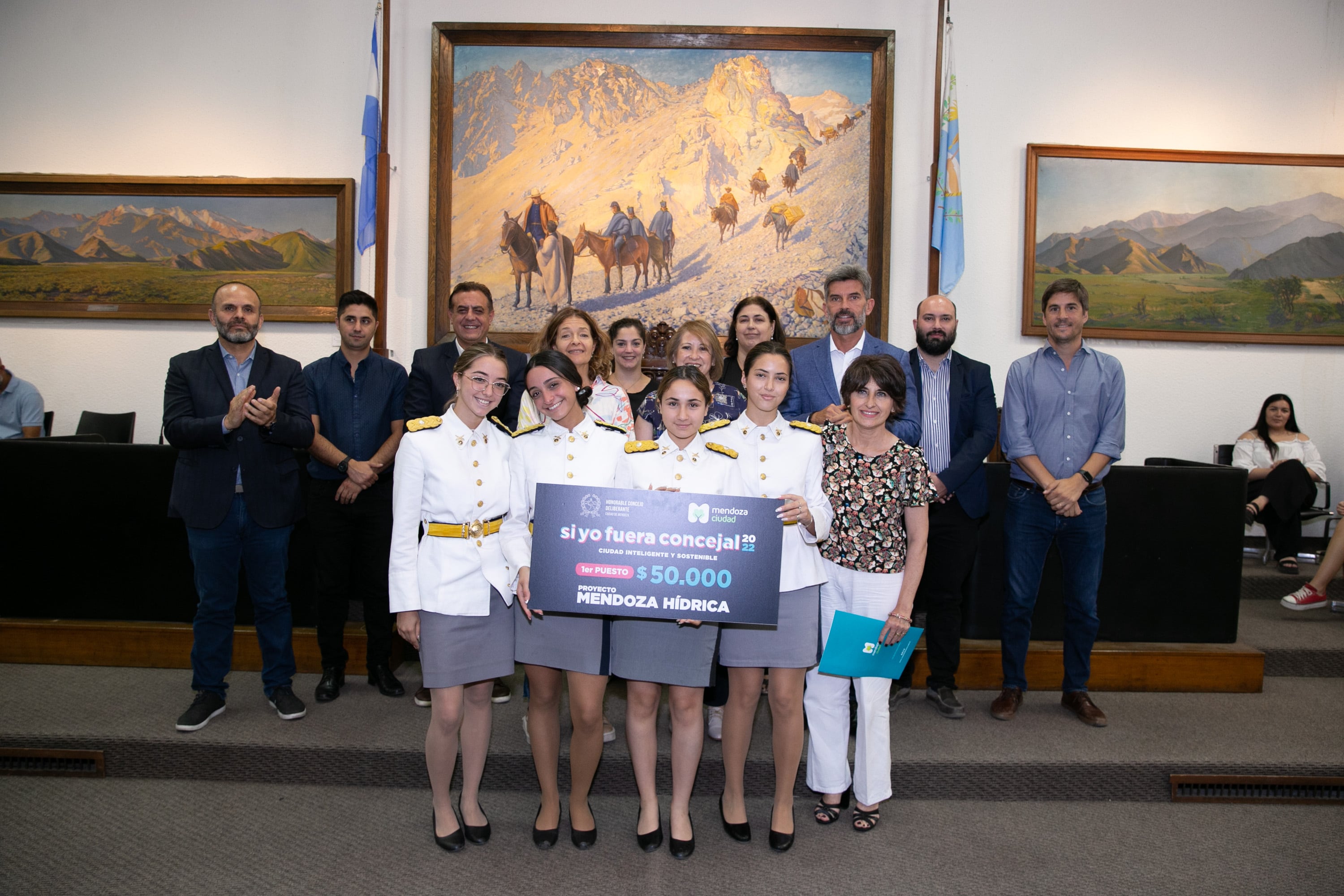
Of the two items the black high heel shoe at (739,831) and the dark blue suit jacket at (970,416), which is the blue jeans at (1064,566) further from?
the black high heel shoe at (739,831)

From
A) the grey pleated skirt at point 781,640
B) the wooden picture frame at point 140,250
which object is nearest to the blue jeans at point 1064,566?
the grey pleated skirt at point 781,640

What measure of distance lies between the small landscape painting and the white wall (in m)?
0.31

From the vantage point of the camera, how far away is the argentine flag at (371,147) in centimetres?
528

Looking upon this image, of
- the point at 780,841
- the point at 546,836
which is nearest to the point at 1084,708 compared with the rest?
the point at 780,841

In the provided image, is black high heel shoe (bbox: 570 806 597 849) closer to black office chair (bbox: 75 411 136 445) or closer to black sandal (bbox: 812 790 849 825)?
black sandal (bbox: 812 790 849 825)

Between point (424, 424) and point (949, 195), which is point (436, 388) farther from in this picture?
point (949, 195)

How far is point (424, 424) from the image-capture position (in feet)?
7.93

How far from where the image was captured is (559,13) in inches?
219

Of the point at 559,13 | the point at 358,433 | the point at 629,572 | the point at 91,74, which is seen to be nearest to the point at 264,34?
the point at 91,74

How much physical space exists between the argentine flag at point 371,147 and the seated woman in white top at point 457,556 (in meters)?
3.56

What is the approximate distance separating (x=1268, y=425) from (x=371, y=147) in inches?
261

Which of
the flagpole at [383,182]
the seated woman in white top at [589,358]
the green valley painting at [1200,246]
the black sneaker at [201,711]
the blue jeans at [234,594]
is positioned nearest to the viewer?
the seated woman in white top at [589,358]

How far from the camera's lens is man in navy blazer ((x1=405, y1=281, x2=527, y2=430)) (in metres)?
3.55

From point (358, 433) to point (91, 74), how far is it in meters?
4.45
